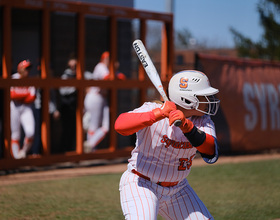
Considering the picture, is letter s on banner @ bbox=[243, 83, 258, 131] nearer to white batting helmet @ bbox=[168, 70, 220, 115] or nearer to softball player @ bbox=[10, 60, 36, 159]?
softball player @ bbox=[10, 60, 36, 159]

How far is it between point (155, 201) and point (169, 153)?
36 cm

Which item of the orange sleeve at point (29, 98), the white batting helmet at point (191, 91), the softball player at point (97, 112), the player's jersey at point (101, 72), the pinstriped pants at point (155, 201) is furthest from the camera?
the softball player at point (97, 112)

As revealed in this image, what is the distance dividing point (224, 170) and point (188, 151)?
514cm

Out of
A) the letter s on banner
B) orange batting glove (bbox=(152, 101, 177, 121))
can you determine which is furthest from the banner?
orange batting glove (bbox=(152, 101, 177, 121))

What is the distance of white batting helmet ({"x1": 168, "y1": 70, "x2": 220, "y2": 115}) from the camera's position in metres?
3.54

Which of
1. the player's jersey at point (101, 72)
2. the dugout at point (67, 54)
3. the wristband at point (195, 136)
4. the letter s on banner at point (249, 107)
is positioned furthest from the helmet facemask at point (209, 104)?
the letter s on banner at point (249, 107)

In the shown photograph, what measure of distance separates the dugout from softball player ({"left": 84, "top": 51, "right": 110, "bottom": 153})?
236 millimetres

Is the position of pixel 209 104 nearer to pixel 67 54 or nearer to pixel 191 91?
pixel 191 91

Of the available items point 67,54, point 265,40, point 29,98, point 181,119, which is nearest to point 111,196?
point 29,98

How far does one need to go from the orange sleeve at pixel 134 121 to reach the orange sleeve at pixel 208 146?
1.19 feet

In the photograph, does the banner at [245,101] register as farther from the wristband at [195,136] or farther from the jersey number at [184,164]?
the wristband at [195,136]

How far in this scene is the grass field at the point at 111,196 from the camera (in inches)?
221

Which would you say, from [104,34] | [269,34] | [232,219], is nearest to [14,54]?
[104,34]

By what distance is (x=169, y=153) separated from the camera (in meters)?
3.68
